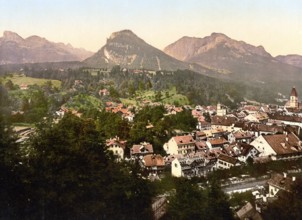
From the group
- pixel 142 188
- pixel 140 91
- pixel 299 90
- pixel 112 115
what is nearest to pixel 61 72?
pixel 140 91

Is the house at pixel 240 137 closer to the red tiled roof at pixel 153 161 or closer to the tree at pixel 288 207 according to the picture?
the red tiled roof at pixel 153 161

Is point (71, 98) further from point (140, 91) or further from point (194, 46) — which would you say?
point (194, 46)

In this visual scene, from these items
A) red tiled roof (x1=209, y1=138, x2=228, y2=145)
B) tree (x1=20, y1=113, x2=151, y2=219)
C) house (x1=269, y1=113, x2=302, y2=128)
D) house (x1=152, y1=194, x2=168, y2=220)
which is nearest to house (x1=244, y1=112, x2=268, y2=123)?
house (x1=269, y1=113, x2=302, y2=128)

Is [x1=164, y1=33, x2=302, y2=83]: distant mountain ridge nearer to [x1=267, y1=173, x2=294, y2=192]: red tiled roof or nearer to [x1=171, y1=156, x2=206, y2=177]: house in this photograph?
[x1=171, y1=156, x2=206, y2=177]: house

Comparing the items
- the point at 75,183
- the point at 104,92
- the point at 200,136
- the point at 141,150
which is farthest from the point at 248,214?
the point at 104,92

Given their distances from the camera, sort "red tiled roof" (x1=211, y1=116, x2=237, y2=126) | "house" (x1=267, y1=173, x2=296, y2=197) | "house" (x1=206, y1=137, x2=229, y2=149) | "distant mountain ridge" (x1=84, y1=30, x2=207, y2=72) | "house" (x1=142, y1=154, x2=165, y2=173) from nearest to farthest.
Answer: "house" (x1=267, y1=173, x2=296, y2=197), "house" (x1=142, y1=154, x2=165, y2=173), "house" (x1=206, y1=137, x2=229, y2=149), "red tiled roof" (x1=211, y1=116, x2=237, y2=126), "distant mountain ridge" (x1=84, y1=30, x2=207, y2=72)
